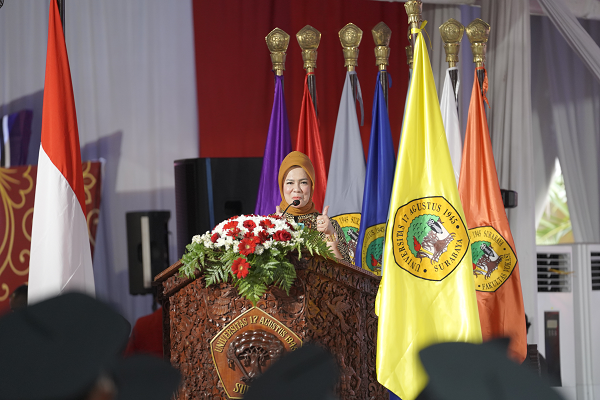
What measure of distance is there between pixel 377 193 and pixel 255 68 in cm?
194

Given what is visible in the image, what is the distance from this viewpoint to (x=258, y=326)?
2182mm

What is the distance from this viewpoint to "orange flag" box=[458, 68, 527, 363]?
347 centimetres

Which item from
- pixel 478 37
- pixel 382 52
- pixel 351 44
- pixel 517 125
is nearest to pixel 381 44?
pixel 382 52

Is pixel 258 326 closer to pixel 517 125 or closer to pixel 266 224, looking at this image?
pixel 266 224

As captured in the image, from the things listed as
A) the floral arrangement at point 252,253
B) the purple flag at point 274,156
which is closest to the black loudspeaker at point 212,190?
the purple flag at point 274,156

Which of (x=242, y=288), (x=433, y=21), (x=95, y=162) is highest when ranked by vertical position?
(x=433, y=21)

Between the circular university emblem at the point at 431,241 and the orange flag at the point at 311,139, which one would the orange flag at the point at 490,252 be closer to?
the circular university emblem at the point at 431,241

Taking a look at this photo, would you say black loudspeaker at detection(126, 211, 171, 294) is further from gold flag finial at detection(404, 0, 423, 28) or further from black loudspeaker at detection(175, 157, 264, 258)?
gold flag finial at detection(404, 0, 423, 28)

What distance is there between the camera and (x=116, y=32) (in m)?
4.63

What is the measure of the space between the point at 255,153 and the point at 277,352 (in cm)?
303

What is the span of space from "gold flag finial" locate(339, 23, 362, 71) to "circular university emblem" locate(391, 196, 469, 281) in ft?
4.97

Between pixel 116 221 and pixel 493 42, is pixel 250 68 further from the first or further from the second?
pixel 493 42

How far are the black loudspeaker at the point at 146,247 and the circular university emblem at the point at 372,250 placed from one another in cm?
174

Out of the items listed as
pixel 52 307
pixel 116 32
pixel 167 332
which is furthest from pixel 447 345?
pixel 116 32
